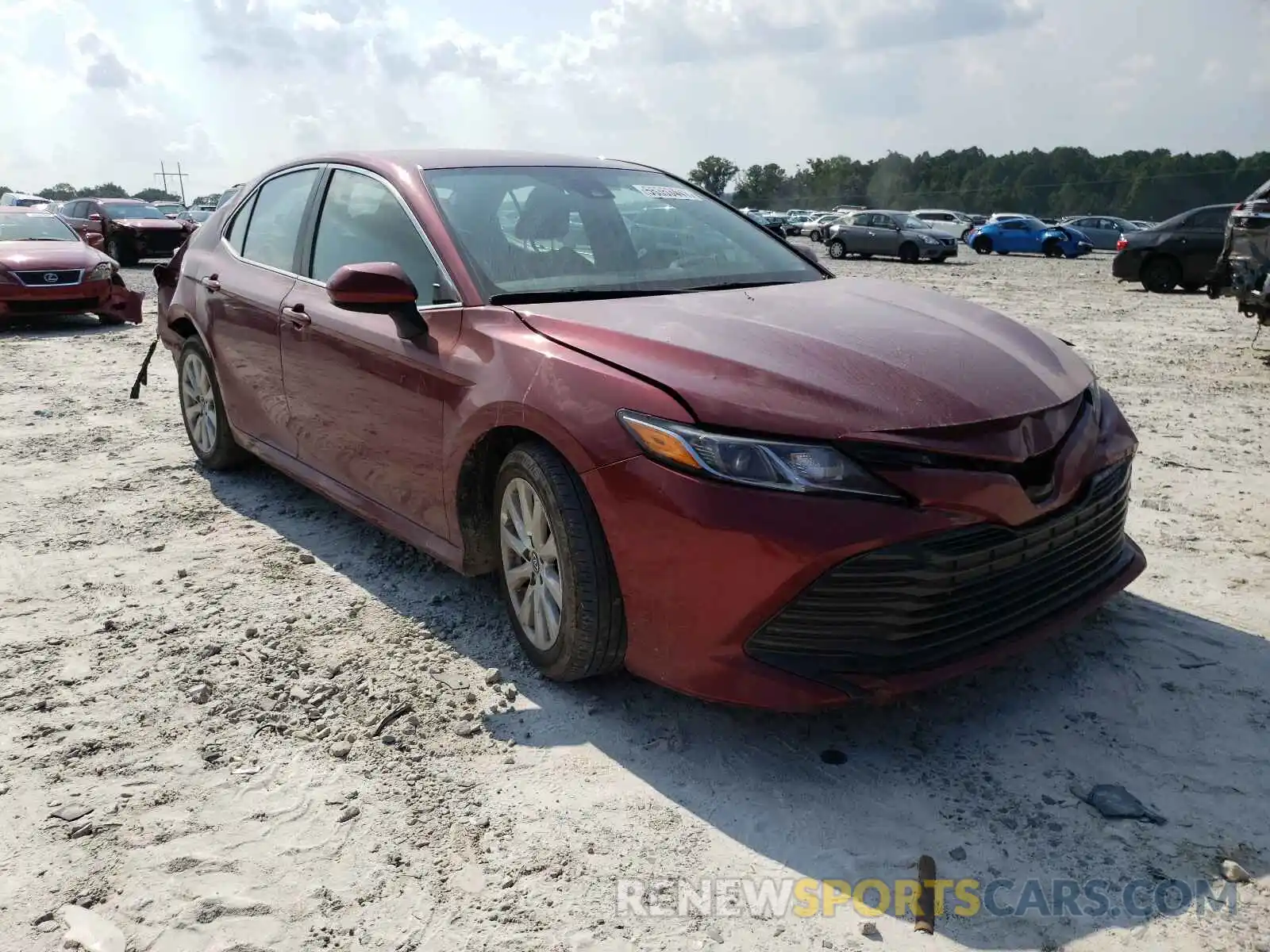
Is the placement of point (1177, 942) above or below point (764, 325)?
below

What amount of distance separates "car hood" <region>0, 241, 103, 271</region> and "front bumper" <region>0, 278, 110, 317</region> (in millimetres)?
239

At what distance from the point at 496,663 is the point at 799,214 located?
206 feet

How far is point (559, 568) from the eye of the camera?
9.81 feet

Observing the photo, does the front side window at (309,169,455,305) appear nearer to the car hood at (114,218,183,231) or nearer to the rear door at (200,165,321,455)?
the rear door at (200,165,321,455)

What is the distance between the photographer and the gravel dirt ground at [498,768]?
2268 mm

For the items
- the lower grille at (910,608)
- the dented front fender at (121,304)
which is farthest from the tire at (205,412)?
the dented front fender at (121,304)

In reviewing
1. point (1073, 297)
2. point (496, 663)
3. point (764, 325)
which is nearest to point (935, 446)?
point (764, 325)

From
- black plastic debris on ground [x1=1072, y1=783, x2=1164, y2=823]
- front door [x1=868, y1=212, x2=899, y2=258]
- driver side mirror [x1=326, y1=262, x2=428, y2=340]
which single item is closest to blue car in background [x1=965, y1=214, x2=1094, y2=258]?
front door [x1=868, y1=212, x2=899, y2=258]

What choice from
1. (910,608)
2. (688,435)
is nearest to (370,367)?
(688,435)

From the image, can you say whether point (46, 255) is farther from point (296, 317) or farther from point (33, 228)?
point (296, 317)

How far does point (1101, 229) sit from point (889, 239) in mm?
13294

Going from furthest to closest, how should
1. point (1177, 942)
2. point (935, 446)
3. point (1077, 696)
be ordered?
point (1077, 696) < point (935, 446) < point (1177, 942)

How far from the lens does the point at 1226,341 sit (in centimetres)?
1070

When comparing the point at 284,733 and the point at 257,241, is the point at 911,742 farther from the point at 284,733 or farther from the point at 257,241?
the point at 257,241
